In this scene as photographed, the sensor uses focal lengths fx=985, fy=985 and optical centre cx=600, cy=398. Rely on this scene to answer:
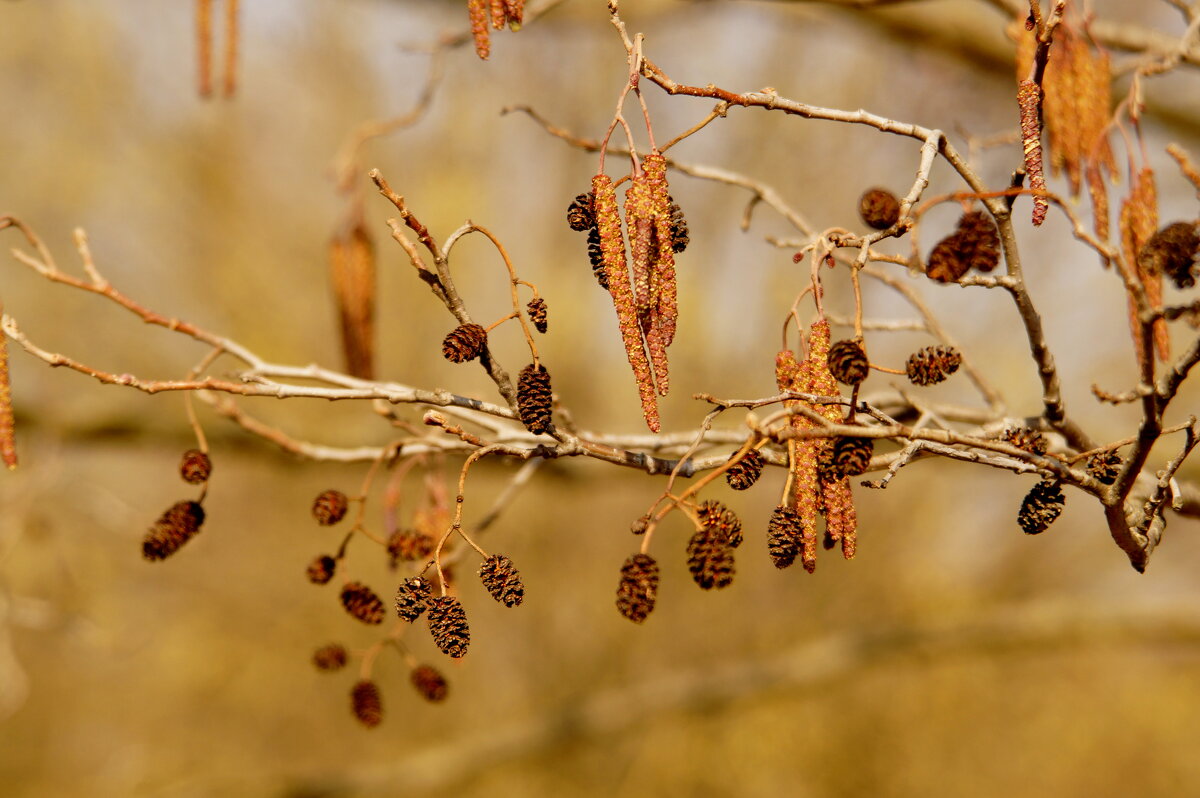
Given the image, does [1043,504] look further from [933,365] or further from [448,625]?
[448,625]

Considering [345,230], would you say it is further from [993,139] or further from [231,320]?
[231,320]

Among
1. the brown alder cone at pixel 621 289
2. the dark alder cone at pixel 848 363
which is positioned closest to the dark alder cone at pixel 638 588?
the brown alder cone at pixel 621 289

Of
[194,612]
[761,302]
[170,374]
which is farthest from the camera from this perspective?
[194,612]

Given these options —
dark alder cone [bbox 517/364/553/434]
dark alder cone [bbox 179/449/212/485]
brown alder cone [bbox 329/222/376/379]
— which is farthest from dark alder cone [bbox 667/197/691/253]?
brown alder cone [bbox 329/222/376/379]

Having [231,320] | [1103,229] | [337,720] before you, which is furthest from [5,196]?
[1103,229]

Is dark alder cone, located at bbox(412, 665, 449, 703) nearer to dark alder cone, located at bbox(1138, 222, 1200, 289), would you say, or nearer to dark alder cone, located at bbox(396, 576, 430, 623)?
dark alder cone, located at bbox(396, 576, 430, 623)

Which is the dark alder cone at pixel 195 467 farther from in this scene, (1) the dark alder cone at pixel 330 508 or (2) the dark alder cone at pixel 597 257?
(2) the dark alder cone at pixel 597 257
